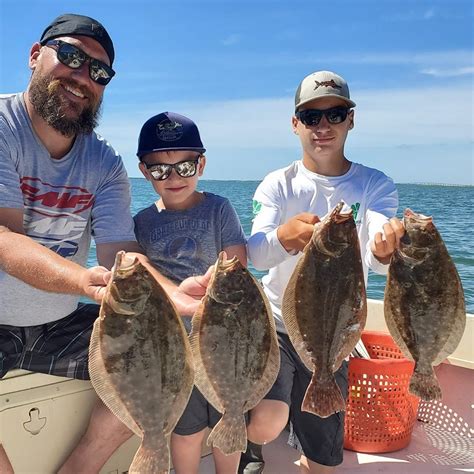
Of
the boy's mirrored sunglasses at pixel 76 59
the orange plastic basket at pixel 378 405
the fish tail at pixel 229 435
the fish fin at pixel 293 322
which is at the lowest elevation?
the orange plastic basket at pixel 378 405

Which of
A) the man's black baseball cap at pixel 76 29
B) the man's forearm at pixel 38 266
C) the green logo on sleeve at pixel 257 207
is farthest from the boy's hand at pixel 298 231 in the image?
the man's black baseball cap at pixel 76 29

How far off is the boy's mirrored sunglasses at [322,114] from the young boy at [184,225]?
0.69m

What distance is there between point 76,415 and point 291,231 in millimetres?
1654

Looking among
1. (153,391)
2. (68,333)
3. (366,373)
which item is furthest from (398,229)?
(68,333)

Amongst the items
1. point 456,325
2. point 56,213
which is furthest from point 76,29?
point 456,325

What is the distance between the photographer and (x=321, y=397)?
228cm

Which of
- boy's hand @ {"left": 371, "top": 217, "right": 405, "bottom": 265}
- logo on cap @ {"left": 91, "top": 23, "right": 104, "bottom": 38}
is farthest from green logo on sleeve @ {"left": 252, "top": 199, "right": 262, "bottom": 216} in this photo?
logo on cap @ {"left": 91, "top": 23, "right": 104, "bottom": 38}

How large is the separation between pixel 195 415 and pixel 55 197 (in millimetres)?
1474

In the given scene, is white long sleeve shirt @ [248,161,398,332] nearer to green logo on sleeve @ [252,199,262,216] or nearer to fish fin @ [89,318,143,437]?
green logo on sleeve @ [252,199,262,216]

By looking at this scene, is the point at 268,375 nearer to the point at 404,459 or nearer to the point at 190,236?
the point at 190,236

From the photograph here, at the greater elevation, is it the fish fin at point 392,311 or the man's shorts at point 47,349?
the fish fin at point 392,311

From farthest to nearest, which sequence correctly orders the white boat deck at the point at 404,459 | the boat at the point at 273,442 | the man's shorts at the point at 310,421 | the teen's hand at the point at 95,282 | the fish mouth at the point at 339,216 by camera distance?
1. the white boat deck at the point at 404,459
2. the man's shorts at the point at 310,421
3. the boat at the point at 273,442
4. the fish mouth at the point at 339,216
5. the teen's hand at the point at 95,282

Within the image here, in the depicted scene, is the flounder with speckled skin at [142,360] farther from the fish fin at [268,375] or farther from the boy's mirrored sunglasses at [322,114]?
the boy's mirrored sunglasses at [322,114]

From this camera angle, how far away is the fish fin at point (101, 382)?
6.25 feet
